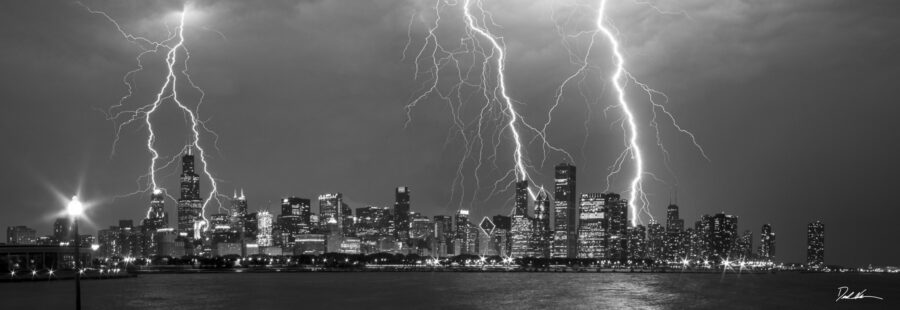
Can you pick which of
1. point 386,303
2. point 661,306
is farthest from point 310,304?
point 661,306

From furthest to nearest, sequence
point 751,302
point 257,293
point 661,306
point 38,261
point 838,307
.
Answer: point 38,261 → point 257,293 → point 751,302 → point 838,307 → point 661,306

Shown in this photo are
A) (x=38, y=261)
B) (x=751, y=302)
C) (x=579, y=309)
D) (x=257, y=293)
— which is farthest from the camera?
(x=38, y=261)

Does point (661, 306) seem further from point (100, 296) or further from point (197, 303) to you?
point (100, 296)

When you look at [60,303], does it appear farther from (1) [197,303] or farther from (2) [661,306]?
(2) [661,306]

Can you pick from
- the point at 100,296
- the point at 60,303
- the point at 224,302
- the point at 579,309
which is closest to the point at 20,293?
the point at 100,296

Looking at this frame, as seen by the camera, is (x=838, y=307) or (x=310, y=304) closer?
(x=310, y=304)

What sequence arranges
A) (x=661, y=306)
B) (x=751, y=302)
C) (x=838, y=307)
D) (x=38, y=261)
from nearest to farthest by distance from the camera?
(x=661, y=306), (x=838, y=307), (x=751, y=302), (x=38, y=261)

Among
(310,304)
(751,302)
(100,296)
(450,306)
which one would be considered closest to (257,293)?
(100,296)

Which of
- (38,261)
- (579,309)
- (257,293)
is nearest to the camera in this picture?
(579,309)

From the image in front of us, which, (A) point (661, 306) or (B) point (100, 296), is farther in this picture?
(B) point (100, 296)
